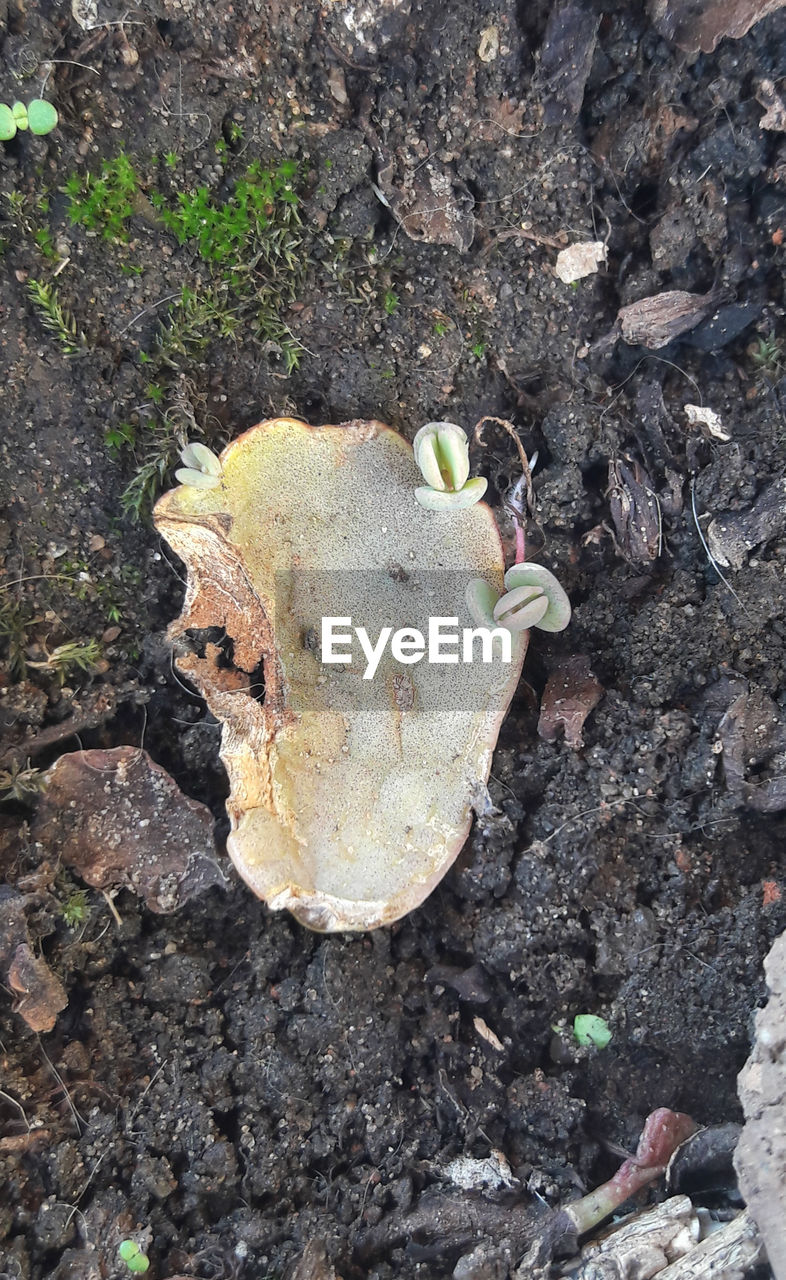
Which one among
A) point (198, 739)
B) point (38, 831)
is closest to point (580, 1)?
point (198, 739)

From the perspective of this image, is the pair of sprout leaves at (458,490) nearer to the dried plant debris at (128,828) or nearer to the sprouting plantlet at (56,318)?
the sprouting plantlet at (56,318)

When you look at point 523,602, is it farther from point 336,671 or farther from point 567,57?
point 567,57

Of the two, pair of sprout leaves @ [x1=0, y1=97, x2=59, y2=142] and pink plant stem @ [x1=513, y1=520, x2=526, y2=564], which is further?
pink plant stem @ [x1=513, y1=520, x2=526, y2=564]

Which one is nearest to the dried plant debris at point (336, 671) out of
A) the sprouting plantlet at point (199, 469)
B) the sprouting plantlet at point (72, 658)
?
the sprouting plantlet at point (199, 469)

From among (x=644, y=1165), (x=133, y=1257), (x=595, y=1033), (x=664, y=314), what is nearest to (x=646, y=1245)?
(x=644, y=1165)

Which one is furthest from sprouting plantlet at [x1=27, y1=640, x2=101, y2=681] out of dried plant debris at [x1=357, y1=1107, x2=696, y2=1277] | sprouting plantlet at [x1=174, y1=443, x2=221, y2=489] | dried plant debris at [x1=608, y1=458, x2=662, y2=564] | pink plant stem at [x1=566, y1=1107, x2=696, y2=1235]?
pink plant stem at [x1=566, y1=1107, x2=696, y2=1235]

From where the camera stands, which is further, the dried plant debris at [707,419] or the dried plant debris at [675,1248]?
the dried plant debris at [707,419]

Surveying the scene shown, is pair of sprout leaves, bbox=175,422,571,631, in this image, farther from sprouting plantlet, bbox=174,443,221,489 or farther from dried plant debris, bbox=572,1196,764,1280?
dried plant debris, bbox=572,1196,764,1280
